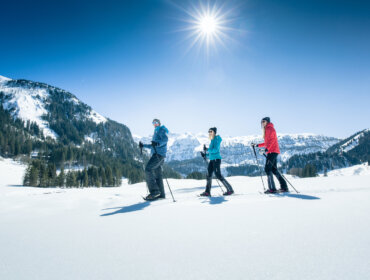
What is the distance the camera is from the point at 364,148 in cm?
16350

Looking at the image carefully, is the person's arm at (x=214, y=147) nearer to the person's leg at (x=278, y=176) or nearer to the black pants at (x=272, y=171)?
the black pants at (x=272, y=171)

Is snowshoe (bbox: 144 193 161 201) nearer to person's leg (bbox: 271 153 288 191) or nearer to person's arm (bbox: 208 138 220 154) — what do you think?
person's arm (bbox: 208 138 220 154)

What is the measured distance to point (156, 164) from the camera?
608cm

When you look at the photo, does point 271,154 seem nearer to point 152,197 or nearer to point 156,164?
point 156,164

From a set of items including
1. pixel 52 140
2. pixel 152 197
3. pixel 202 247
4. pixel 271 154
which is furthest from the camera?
pixel 52 140

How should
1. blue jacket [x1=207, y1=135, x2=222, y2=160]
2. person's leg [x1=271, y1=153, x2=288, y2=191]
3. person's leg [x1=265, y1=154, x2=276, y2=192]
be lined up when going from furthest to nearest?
blue jacket [x1=207, y1=135, x2=222, y2=160] < person's leg [x1=265, y1=154, x2=276, y2=192] < person's leg [x1=271, y1=153, x2=288, y2=191]

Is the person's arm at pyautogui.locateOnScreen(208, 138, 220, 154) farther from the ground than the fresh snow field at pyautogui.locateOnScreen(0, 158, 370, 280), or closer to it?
farther from the ground

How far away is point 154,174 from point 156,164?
406 mm

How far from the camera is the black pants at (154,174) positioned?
6.03 metres

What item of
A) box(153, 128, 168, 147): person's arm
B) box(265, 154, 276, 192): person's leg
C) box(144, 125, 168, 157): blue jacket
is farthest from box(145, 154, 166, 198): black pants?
box(265, 154, 276, 192): person's leg

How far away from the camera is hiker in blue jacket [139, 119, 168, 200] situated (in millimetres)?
6021

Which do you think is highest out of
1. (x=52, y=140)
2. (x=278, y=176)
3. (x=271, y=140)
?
(x=52, y=140)

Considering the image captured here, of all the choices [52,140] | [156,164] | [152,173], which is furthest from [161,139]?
[52,140]

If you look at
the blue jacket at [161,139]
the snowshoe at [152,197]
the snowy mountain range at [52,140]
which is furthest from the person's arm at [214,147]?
the snowy mountain range at [52,140]
